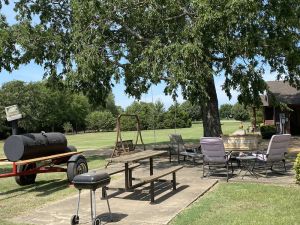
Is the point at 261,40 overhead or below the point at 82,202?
overhead

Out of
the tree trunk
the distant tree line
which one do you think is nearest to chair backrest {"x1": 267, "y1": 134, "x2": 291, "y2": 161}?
the tree trunk

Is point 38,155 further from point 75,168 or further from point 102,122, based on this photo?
point 102,122

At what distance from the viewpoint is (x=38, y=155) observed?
1084 centimetres

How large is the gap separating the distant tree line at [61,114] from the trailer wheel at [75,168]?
154 ft

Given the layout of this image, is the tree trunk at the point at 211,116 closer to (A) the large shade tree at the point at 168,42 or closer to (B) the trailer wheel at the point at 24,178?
(A) the large shade tree at the point at 168,42

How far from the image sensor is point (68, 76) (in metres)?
14.1

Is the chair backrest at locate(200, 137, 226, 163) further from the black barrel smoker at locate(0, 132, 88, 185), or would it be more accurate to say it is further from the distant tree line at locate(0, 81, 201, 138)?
the distant tree line at locate(0, 81, 201, 138)

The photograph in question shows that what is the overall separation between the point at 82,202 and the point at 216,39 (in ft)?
21.2

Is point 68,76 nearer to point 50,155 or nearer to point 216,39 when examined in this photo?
point 50,155

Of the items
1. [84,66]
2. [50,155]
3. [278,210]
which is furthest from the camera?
[84,66]

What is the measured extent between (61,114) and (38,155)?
66843mm

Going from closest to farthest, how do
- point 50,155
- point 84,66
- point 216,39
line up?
point 50,155 < point 216,39 < point 84,66

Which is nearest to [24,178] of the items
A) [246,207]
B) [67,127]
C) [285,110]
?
[246,207]

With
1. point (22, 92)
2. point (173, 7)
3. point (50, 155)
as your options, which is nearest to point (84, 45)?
point (173, 7)
